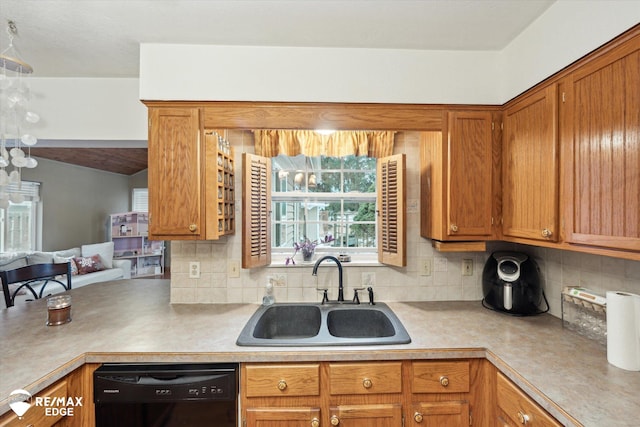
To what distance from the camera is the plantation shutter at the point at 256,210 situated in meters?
1.83

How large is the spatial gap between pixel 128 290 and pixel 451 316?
2.33m

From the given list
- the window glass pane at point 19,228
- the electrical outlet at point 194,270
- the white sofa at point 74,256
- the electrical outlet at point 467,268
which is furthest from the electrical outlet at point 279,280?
the window glass pane at point 19,228

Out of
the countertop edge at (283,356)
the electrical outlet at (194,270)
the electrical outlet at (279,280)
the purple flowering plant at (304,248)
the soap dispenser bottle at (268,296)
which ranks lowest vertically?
the countertop edge at (283,356)

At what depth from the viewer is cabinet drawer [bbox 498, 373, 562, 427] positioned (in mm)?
988

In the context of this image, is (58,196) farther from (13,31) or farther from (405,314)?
(405,314)

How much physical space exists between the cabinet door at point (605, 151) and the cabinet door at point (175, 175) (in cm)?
178

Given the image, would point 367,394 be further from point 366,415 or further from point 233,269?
point 233,269

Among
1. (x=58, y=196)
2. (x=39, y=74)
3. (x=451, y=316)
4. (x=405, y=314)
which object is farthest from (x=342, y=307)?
(x=58, y=196)

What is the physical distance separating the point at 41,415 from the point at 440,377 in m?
1.57

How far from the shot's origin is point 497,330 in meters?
1.49

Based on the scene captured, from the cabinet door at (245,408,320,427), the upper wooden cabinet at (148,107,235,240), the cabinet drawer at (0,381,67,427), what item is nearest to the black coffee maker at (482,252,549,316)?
the cabinet door at (245,408,320,427)

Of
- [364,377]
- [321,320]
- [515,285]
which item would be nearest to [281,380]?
[364,377]

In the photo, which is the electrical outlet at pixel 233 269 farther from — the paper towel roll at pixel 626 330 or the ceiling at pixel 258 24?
the paper towel roll at pixel 626 330

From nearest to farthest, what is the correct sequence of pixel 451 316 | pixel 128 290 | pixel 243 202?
pixel 451 316 < pixel 243 202 < pixel 128 290
